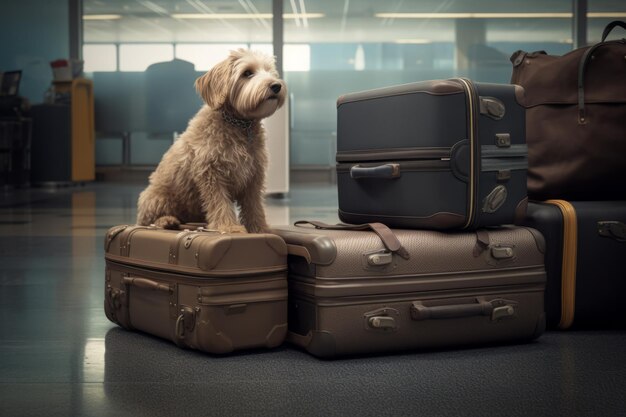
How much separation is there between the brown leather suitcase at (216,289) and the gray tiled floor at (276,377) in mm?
59

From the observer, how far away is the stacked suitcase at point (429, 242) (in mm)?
2188

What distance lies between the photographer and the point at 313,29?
11070mm

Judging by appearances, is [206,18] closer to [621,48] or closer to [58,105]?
[58,105]

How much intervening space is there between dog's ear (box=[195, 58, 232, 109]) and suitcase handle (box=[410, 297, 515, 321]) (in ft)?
2.93

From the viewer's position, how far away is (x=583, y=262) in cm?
254

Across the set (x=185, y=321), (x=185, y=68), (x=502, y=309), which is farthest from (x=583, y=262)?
(x=185, y=68)

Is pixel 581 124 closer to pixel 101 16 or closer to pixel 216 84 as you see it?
pixel 216 84

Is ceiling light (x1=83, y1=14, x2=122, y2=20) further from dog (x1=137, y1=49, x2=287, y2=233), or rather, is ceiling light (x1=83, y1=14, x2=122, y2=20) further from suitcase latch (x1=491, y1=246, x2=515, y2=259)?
suitcase latch (x1=491, y1=246, x2=515, y2=259)

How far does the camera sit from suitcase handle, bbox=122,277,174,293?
2.31 m

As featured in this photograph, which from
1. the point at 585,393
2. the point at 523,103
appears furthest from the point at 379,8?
the point at 585,393

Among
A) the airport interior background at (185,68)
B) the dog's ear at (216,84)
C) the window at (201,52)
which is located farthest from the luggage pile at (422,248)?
the window at (201,52)

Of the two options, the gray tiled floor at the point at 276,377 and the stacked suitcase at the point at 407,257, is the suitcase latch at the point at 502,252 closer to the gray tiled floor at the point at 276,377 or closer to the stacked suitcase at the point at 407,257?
the stacked suitcase at the point at 407,257

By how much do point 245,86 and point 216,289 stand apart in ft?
2.18

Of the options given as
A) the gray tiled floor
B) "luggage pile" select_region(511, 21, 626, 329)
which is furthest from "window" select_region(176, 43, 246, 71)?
"luggage pile" select_region(511, 21, 626, 329)
